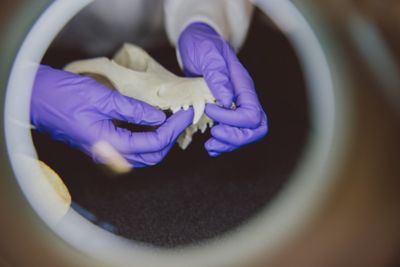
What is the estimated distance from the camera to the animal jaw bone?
79 centimetres

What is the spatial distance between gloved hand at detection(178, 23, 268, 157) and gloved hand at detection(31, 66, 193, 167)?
0.05 meters

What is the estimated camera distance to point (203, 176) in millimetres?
862

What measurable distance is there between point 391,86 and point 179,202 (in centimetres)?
39

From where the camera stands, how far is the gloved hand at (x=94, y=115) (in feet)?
2.46

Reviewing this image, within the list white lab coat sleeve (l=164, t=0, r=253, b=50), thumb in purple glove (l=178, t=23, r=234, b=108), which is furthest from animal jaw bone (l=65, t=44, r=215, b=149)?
white lab coat sleeve (l=164, t=0, r=253, b=50)

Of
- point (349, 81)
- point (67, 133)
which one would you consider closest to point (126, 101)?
point (67, 133)

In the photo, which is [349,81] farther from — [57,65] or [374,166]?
[57,65]

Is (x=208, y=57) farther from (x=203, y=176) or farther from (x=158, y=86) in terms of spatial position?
(x=203, y=176)

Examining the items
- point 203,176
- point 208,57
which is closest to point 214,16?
point 208,57

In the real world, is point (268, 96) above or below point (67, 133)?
above

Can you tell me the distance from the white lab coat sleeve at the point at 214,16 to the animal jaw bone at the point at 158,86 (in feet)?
0.53

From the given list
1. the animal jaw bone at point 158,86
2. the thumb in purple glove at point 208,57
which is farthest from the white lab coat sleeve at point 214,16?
the animal jaw bone at point 158,86

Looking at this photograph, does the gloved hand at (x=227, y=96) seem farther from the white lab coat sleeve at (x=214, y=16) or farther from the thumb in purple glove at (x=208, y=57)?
the white lab coat sleeve at (x=214, y=16)

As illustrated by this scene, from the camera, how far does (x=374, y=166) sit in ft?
2.41
